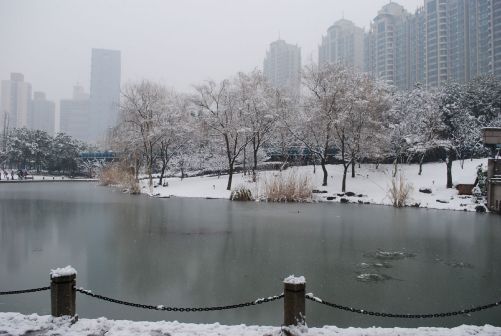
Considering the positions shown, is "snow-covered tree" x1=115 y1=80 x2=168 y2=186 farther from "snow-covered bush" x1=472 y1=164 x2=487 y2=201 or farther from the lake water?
"snow-covered bush" x1=472 y1=164 x2=487 y2=201

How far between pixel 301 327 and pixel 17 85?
388ft

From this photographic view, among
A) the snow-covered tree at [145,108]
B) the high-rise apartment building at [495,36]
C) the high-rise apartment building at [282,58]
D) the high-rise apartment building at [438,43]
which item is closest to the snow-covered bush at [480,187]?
the snow-covered tree at [145,108]

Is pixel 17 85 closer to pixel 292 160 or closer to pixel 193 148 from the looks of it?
pixel 193 148

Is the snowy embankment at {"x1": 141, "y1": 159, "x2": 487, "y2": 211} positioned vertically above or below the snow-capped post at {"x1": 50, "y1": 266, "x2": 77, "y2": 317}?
above

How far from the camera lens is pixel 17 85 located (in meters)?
103

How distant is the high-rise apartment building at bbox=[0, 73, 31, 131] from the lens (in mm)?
100125

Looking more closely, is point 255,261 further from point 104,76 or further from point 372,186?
point 104,76

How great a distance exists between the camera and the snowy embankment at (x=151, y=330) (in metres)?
4.52

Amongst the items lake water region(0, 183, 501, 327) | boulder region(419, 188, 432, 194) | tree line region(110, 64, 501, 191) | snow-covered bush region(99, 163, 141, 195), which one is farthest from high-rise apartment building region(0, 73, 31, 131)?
boulder region(419, 188, 432, 194)

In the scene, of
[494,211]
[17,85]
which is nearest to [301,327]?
[494,211]

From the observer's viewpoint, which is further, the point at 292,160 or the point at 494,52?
the point at 494,52

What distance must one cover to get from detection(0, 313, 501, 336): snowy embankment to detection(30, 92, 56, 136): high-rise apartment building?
11926 centimetres

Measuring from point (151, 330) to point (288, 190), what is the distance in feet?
65.5

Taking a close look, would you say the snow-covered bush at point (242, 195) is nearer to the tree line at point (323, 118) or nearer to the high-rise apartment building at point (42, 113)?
the tree line at point (323, 118)
